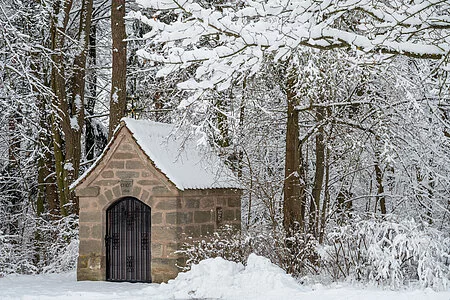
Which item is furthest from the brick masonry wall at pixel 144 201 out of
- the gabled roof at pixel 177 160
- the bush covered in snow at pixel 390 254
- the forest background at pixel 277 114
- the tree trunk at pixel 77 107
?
the tree trunk at pixel 77 107

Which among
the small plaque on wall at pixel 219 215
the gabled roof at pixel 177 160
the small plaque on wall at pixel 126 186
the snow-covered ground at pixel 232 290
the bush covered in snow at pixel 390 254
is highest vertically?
the gabled roof at pixel 177 160

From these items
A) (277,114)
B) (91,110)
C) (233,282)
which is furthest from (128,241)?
(91,110)

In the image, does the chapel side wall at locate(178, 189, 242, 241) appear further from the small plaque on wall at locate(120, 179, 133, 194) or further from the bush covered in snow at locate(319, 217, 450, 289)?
the bush covered in snow at locate(319, 217, 450, 289)

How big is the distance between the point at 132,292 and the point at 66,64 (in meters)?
8.65

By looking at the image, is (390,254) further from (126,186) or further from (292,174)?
(126,186)

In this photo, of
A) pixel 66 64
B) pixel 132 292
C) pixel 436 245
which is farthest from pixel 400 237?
pixel 66 64

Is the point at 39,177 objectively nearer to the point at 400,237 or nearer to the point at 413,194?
the point at 413,194

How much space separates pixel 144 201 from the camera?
13492 millimetres

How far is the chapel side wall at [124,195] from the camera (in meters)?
13.3

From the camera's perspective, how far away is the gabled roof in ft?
44.2

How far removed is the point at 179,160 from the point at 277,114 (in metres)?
2.71

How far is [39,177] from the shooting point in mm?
21109

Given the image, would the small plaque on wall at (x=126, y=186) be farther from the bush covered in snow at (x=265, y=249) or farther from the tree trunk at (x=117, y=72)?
the tree trunk at (x=117, y=72)

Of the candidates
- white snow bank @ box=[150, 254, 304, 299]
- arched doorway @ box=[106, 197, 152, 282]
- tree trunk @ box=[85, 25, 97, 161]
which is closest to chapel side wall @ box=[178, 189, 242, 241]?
arched doorway @ box=[106, 197, 152, 282]
